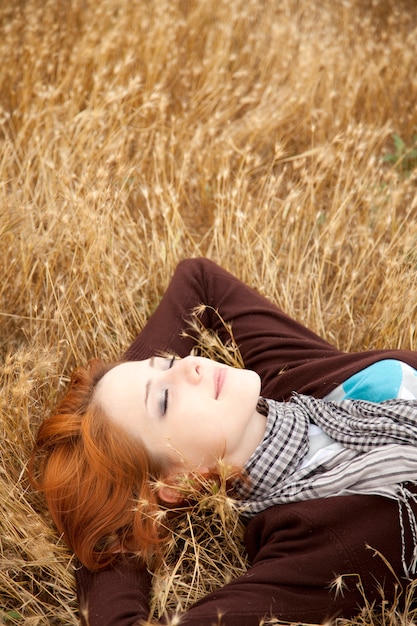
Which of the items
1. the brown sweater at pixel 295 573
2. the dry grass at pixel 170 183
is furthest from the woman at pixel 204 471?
the dry grass at pixel 170 183

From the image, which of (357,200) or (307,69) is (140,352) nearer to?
(357,200)

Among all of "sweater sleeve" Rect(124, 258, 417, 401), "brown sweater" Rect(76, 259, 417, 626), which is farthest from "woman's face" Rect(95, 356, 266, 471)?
"sweater sleeve" Rect(124, 258, 417, 401)

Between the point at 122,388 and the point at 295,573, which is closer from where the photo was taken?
the point at 295,573

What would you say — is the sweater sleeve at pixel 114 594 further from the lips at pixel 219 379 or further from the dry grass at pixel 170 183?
the lips at pixel 219 379

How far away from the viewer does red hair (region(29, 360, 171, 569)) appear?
2318 mm

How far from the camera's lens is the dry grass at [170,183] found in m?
3.01

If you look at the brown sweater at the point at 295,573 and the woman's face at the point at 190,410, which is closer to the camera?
the brown sweater at the point at 295,573

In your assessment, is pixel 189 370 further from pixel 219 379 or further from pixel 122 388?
pixel 122 388

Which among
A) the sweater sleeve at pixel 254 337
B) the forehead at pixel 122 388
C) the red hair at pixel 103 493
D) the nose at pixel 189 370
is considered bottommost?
the red hair at pixel 103 493

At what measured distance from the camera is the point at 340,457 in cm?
225

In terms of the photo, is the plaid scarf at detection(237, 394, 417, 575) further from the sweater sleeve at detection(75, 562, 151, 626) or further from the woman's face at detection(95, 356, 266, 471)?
the sweater sleeve at detection(75, 562, 151, 626)

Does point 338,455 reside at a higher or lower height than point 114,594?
higher

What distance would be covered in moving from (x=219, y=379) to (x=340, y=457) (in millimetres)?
470

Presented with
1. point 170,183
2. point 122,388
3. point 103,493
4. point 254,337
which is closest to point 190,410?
point 122,388
